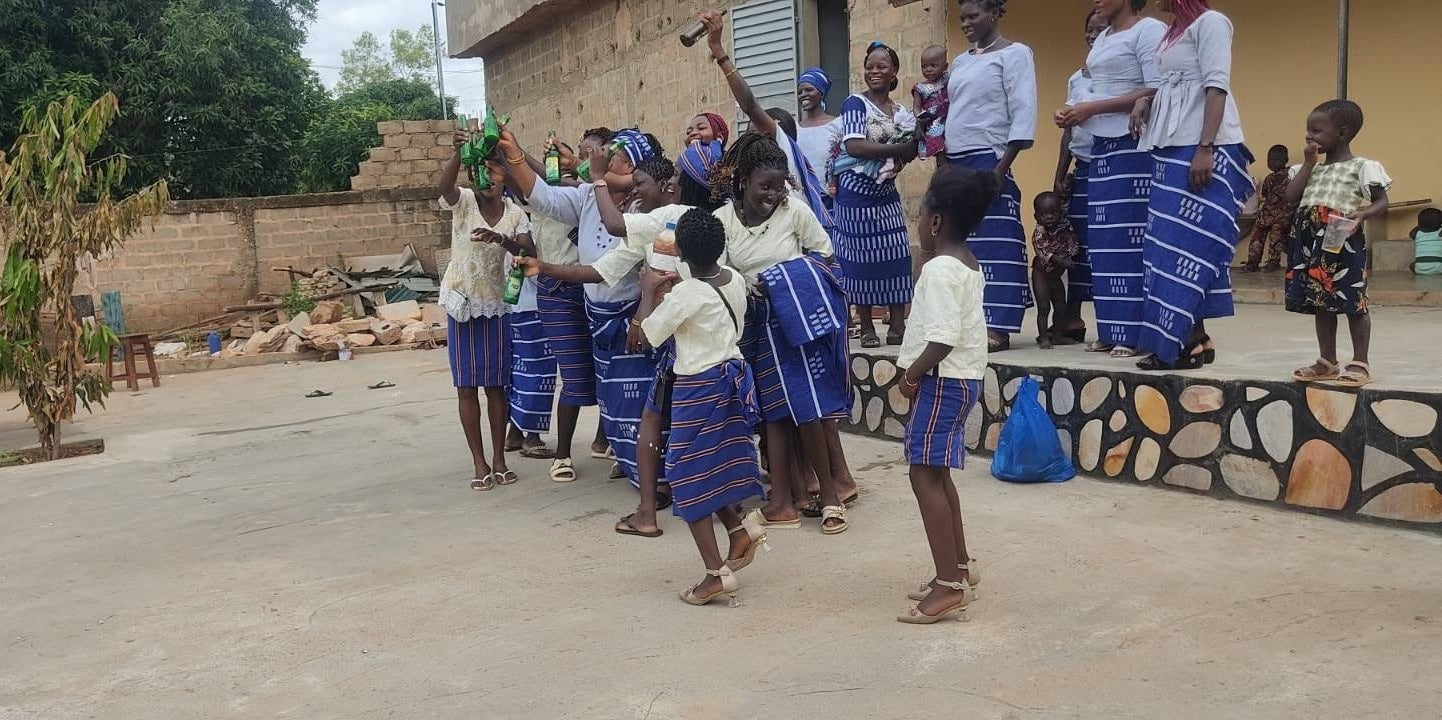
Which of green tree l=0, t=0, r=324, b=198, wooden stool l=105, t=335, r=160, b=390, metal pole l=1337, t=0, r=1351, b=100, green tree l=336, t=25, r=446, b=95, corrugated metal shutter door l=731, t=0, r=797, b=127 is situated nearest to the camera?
metal pole l=1337, t=0, r=1351, b=100

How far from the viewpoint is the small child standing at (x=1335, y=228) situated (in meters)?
4.29

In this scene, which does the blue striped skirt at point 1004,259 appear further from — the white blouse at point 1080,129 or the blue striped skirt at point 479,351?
the blue striped skirt at point 479,351

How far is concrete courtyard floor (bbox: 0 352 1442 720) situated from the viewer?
3.09 meters

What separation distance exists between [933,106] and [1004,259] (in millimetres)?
875

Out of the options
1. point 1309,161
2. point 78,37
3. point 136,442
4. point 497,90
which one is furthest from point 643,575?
point 78,37

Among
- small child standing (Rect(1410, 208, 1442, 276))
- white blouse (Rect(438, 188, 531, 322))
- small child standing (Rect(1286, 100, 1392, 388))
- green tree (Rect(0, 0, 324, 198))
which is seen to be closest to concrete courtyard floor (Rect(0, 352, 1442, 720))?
small child standing (Rect(1286, 100, 1392, 388))

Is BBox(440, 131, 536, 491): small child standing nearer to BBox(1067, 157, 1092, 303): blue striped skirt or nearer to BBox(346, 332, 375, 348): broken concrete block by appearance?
BBox(1067, 157, 1092, 303): blue striped skirt

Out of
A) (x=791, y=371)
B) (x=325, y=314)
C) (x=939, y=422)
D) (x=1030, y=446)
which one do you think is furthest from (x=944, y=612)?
(x=325, y=314)

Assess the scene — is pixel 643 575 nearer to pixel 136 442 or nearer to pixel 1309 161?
pixel 1309 161

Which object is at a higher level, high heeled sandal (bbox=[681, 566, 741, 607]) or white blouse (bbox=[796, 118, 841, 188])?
white blouse (bbox=[796, 118, 841, 188])

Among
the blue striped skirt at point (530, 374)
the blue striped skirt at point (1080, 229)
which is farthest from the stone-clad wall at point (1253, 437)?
the blue striped skirt at point (530, 374)

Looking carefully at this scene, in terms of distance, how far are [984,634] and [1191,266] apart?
2.25m

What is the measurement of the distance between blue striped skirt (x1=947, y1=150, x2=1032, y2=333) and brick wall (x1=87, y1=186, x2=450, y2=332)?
498 inches

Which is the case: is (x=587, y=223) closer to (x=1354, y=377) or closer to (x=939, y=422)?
(x=939, y=422)
